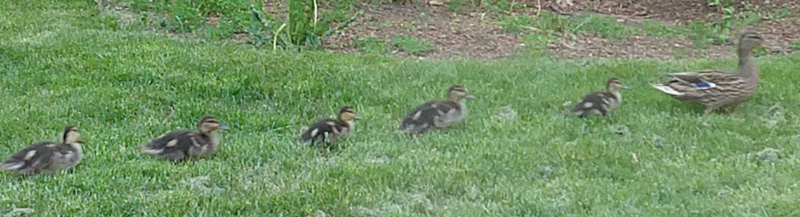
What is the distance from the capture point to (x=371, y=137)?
845 centimetres

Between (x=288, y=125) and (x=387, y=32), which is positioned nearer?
(x=288, y=125)

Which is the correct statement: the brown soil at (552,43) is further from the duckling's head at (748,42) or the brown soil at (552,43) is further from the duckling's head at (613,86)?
the duckling's head at (613,86)

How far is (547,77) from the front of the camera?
1034cm

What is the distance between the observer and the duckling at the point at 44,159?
7195 mm

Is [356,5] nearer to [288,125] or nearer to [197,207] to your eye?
[288,125]

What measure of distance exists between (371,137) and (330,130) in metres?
0.43

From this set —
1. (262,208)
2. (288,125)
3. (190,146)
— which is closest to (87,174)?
(190,146)

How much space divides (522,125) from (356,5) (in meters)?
5.68

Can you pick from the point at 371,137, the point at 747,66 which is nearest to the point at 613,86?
the point at 747,66

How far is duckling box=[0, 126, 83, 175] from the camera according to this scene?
720cm

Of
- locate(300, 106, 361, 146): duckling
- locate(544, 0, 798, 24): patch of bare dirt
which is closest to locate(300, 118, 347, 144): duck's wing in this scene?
locate(300, 106, 361, 146): duckling

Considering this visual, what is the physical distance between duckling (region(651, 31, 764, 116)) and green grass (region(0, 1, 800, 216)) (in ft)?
0.53

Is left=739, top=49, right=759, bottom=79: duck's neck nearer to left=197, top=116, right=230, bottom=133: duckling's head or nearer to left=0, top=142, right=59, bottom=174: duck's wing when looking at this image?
left=197, top=116, right=230, bottom=133: duckling's head

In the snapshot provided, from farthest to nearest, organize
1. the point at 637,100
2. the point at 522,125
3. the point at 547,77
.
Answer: the point at 547,77 → the point at 637,100 → the point at 522,125
